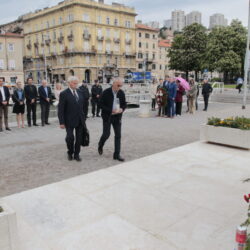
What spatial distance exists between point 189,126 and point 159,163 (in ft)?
17.1

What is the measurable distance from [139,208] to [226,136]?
165 inches

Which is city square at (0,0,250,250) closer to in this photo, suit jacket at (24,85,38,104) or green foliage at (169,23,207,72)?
suit jacket at (24,85,38,104)

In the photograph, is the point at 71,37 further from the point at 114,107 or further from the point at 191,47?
the point at 114,107

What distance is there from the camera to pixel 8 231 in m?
2.87

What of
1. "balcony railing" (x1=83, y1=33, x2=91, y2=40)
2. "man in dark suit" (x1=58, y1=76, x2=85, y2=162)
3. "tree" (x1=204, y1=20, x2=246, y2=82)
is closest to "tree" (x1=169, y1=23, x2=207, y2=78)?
"tree" (x1=204, y1=20, x2=246, y2=82)

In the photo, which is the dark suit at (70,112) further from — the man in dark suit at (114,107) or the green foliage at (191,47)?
the green foliage at (191,47)

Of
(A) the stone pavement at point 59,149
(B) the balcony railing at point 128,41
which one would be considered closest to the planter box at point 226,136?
(A) the stone pavement at point 59,149

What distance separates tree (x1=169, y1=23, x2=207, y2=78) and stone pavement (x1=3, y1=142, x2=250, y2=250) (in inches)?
2073

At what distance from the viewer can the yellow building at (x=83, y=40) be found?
232ft

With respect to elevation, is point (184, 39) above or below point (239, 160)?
above

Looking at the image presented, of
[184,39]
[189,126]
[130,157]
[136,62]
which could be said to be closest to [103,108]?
[130,157]

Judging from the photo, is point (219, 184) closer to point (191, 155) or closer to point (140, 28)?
point (191, 155)

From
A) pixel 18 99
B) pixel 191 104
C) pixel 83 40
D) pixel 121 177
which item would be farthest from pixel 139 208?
pixel 83 40

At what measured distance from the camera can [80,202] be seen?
14.6ft
